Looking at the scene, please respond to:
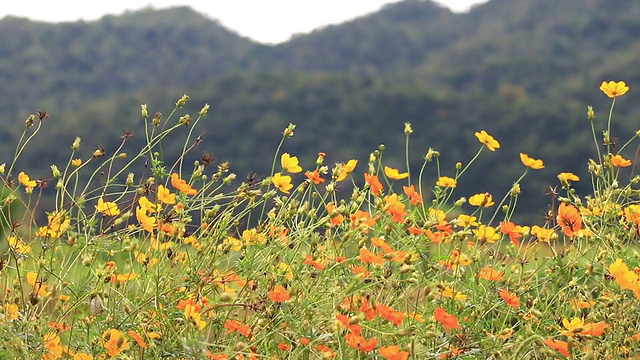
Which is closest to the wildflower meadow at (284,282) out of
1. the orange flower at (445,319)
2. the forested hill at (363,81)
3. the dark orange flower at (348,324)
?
the orange flower at (445,319)

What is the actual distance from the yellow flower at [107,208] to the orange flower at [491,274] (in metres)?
1.03

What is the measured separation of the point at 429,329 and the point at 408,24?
72.2 m

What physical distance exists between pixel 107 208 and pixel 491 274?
106 centimetres

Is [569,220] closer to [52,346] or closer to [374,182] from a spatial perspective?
[374,182]

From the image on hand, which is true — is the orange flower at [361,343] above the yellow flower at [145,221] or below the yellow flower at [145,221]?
below

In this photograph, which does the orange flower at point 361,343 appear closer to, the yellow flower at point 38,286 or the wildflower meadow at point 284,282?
the wildflower meadow at point 284,282

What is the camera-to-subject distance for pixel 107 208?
2.44 metres

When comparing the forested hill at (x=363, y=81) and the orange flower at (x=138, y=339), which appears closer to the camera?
the orange flower at (x=138, y=339)

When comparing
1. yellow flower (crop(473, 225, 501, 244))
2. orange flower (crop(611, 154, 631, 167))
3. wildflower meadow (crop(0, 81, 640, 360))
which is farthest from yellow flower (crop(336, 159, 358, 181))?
orange flower (crop(611, 154, 631, 167))

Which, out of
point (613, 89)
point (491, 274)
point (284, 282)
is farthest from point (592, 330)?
point (613, 89)

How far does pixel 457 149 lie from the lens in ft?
130

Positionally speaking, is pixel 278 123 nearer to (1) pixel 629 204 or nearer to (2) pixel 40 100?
(2) pixel 40 100

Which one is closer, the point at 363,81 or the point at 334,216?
the point at 334,216

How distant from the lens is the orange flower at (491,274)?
2.60 metres
